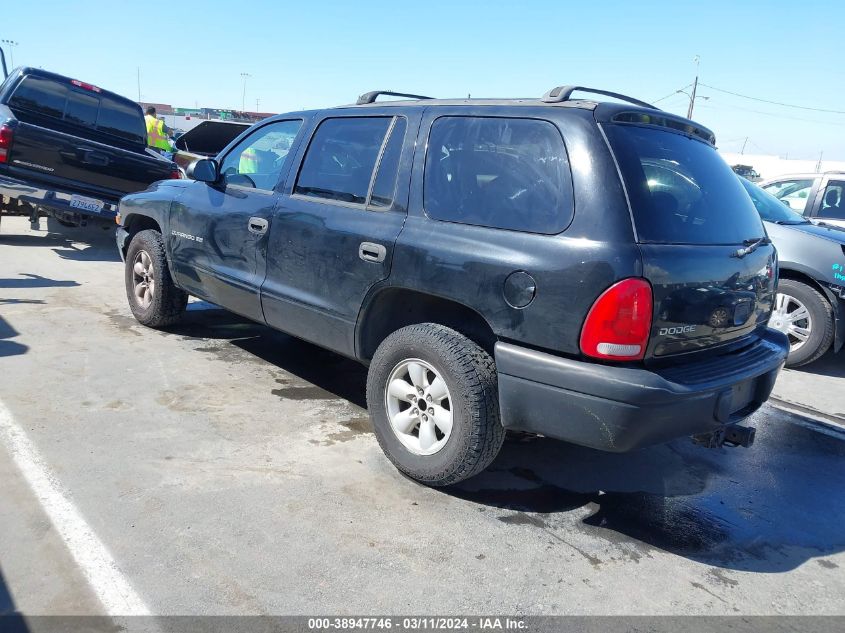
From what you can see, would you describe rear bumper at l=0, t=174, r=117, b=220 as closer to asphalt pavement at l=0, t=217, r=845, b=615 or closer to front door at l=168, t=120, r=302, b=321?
asphalt pavement at l=0, t=217, r=845, b=615

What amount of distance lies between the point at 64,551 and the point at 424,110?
2633mm

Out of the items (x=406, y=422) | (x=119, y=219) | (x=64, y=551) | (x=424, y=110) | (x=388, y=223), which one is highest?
(x=424, y=110)

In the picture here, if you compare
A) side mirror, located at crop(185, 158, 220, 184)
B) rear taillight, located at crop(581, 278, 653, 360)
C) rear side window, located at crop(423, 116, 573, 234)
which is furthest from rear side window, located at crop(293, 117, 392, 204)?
rear taillight, located at crop(581, 278, 653, 360)

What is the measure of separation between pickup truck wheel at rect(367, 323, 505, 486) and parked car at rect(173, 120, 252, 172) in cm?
953

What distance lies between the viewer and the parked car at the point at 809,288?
19.2 feet

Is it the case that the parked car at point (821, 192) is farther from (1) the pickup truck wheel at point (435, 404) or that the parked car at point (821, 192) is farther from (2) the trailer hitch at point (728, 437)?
(1) the pickup truck wheel at point (435, 404)

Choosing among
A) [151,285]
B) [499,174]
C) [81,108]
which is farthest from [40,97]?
[499,174]

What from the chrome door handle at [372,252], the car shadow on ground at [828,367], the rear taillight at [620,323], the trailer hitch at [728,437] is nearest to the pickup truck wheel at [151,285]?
the chrome door handle at [372,252]

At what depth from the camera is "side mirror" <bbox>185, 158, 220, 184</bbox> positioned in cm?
466

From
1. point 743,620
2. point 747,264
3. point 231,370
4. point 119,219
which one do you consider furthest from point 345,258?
point 119,219

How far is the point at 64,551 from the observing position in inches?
104

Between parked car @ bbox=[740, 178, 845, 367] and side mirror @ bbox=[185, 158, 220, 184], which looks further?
parked car @ bbox=[740, 178, 845, 367]

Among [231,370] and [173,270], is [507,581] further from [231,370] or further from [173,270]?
[173,270]

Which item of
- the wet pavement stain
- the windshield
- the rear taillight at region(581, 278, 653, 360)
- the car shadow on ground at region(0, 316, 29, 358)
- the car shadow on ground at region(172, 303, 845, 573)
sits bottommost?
the car shadow on ground at region(0, 316, 29, 358)
